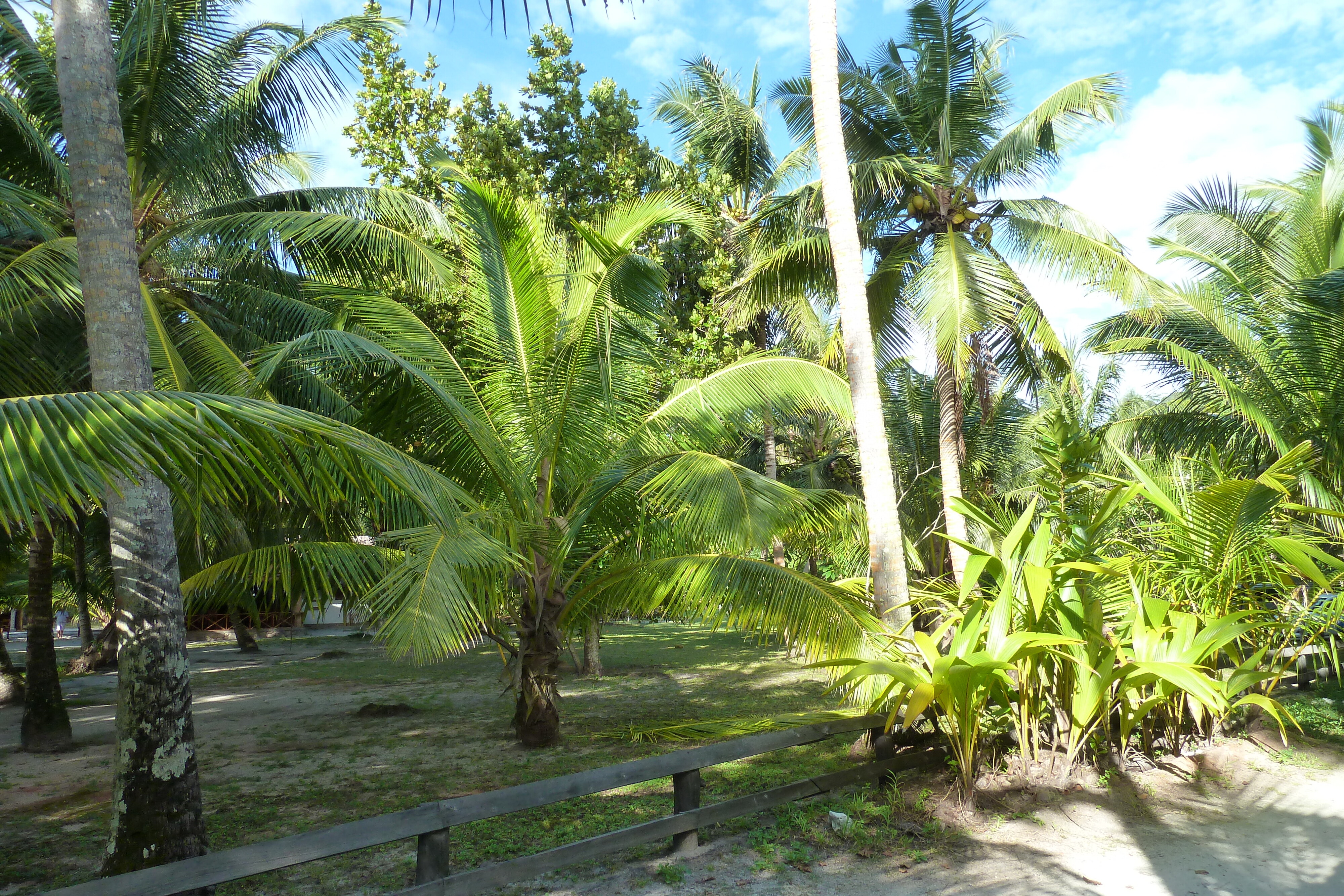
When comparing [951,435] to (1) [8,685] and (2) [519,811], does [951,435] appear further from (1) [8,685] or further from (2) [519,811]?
(1) [8,685]

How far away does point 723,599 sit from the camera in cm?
645

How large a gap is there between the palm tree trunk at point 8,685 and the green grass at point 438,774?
237 cm

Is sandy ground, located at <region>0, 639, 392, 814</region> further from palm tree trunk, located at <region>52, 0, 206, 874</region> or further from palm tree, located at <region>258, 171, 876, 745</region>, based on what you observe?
palm tree, located at <region>258, 171, 876, 745</region>

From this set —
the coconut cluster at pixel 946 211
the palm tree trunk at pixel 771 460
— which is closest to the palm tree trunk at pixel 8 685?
the palm tree trunk at pixel 771 460

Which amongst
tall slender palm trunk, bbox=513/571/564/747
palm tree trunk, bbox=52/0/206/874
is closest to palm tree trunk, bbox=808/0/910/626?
tall slender palm trunk, bbox=513/571/564/747

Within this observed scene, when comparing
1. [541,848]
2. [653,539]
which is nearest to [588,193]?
[653,539]

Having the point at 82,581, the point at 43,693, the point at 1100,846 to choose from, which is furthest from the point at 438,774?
the point at 82,581

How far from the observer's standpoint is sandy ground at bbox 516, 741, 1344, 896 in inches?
166

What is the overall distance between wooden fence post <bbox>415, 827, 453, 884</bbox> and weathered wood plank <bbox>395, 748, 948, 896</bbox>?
0.04 metres

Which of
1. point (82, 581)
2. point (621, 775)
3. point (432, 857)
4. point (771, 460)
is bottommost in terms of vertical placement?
point (432, 857)

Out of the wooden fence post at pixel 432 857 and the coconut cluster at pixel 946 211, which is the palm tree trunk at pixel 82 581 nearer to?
the wooden fence post at pixel 432 857

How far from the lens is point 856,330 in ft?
23.1

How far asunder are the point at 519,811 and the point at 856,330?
183 inches

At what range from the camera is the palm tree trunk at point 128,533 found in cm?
437
